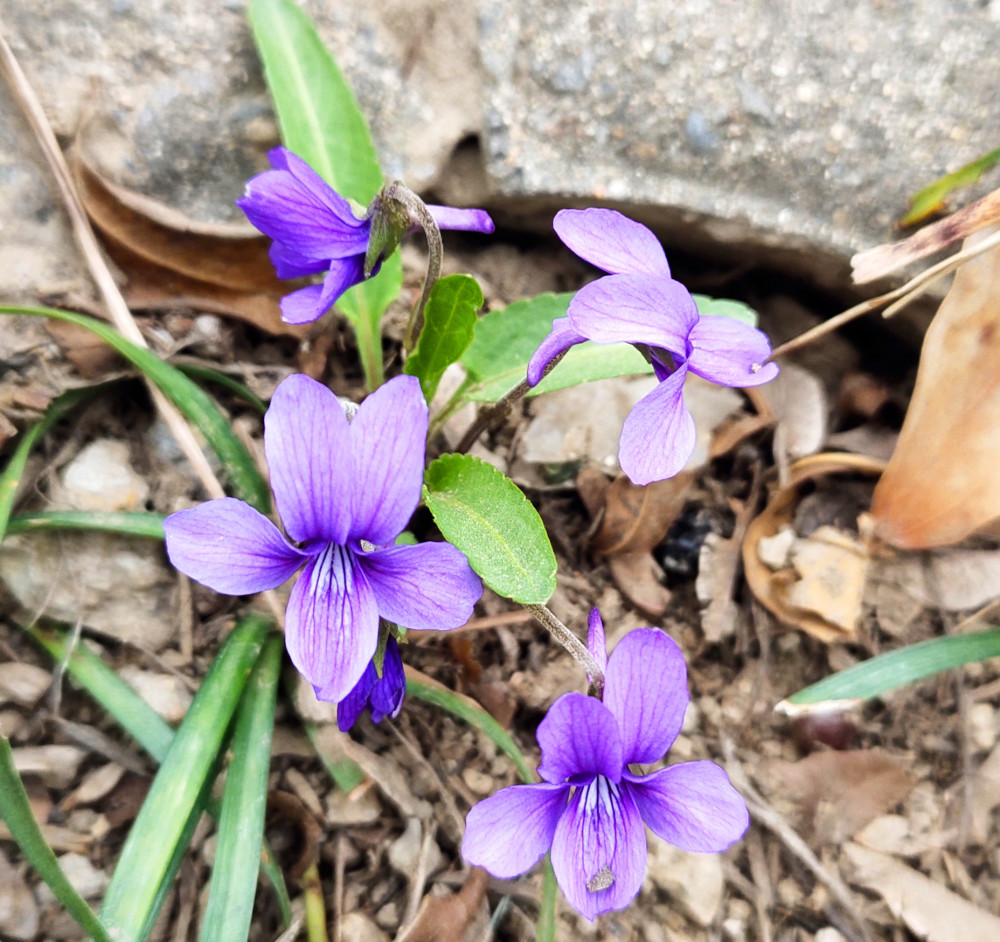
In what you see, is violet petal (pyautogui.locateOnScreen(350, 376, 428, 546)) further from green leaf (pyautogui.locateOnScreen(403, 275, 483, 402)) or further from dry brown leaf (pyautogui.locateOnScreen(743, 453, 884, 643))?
dry brown leaf (pyautogui.locateOnScreen(743, 453, 884, 643))

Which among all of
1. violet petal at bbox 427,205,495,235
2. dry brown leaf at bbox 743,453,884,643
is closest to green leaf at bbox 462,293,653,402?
violet petal at bbox 427,205,495,235

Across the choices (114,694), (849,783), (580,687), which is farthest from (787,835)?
(114,694)

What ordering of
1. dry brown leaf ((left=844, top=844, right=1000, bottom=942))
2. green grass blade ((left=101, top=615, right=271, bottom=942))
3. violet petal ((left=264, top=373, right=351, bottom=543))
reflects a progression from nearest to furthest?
violet petal ((left=264, top=373, right=351, bottom=543)) → green grass blade ((left=101, top=615, right=271, bottom=942)) → dry brown leaf ((left=844, top=844, right=1000, bottom=942))

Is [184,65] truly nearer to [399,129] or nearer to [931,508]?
[399,129]

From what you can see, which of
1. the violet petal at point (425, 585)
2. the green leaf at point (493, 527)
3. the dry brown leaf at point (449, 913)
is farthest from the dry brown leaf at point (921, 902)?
the violet petal at point (425, 585)

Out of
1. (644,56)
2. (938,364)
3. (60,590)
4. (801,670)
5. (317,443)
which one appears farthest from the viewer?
(644,56)

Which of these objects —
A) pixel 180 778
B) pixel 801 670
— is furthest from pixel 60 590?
pixel 801 670

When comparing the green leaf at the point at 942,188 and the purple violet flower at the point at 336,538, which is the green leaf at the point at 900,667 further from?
the green leaf at the point at 942,188
